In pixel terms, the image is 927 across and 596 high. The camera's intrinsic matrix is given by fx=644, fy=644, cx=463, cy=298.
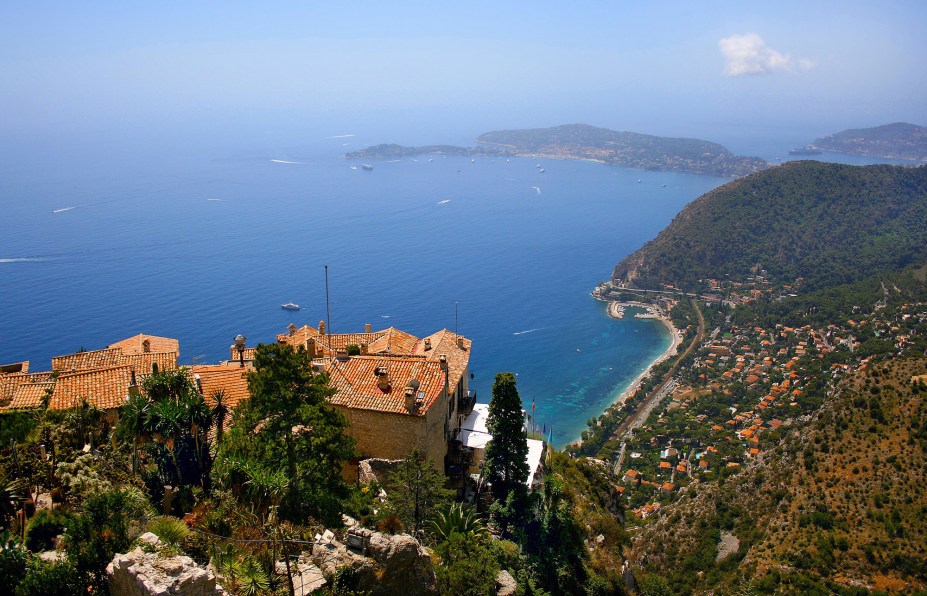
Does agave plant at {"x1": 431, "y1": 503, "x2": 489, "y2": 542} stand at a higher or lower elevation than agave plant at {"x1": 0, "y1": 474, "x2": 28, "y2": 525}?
lower

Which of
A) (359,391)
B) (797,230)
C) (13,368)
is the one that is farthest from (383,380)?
(797,230)

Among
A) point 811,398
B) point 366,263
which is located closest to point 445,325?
point 366,263

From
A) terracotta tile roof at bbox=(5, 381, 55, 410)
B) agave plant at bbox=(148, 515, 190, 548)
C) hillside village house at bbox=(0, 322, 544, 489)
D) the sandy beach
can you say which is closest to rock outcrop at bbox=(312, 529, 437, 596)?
agave plant at bbox=(148, 515, 190, 548)

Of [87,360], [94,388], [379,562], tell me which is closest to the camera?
[379,562]

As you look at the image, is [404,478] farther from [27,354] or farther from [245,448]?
[27,354]

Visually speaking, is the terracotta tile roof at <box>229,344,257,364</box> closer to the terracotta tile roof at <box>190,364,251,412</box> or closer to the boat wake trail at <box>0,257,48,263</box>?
the terracotta tile roof at <box>190,364,251,412</box>

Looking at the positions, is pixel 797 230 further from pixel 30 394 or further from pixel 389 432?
pixel 30 394
